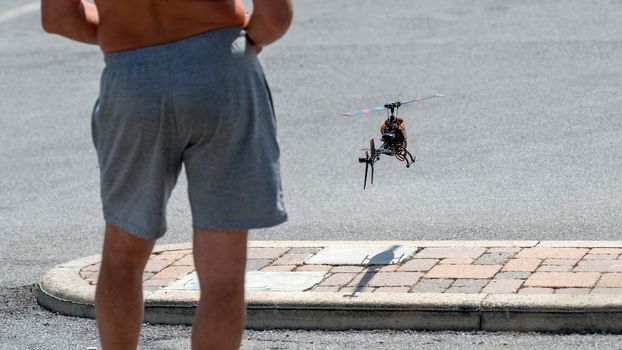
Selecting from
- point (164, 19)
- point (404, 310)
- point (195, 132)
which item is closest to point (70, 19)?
point (164, 19)

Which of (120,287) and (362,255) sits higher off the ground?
(120,287)

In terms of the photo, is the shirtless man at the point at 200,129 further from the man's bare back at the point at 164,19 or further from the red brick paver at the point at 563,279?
the red brick paver at the point at 563,279

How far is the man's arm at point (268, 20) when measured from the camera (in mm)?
3486

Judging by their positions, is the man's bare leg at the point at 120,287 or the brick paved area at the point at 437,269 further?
the brick paved area at the point at 437,269

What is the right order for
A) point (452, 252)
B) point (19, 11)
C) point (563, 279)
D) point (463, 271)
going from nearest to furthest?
point (563, 279), point (463, 271), point (452, 252), point (19, 11)

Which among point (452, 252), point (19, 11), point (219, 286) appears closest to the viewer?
point (219, 286)

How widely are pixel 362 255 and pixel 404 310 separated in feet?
2.92

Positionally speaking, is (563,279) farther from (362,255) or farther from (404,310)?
(362,255)

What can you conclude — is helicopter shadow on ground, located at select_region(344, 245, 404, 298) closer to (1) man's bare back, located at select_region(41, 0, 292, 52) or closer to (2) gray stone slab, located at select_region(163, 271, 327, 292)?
(2) gray stone slab, located at select_region(163, 271, 327, 292)

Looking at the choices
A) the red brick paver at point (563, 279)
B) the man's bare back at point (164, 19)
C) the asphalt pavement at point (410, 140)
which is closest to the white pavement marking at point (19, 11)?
the asphalt pavement at point (410, 140)

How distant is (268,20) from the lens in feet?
11.5

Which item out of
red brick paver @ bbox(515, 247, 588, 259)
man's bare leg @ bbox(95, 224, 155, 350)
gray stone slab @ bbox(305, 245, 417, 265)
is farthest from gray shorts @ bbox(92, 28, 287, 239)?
red brick paver @ bbox(515, 247, 588, 259)

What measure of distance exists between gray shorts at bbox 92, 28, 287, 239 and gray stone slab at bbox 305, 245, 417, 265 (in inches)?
83.7

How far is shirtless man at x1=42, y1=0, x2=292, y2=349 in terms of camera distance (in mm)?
3482
